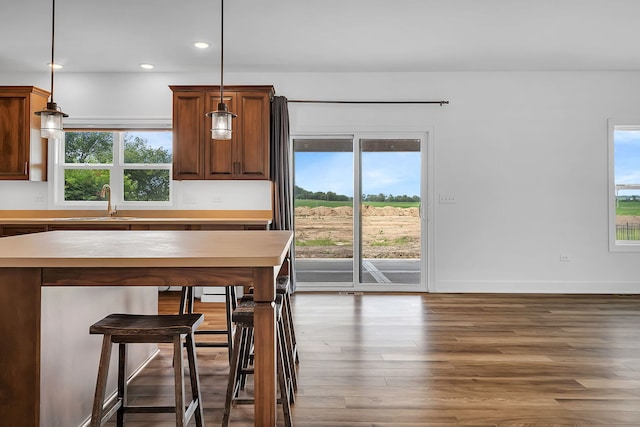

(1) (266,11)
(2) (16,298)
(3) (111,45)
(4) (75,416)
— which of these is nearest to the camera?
(2) (16,298)

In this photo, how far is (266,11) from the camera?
365 cm

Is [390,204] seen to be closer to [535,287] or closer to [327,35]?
[535,287]

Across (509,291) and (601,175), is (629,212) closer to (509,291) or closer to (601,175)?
(601,175)

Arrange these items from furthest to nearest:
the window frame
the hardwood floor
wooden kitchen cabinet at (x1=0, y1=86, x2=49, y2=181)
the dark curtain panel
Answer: the window frame → the dark curtain panel → wooden kitchen cabinet at (x1=0, y1=86, x2=49, y2=181) → the hardwood floor

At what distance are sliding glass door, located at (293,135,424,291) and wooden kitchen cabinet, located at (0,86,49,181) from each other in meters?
2.93

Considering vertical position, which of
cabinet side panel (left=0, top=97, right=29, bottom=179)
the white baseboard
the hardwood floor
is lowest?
the hardwood floor

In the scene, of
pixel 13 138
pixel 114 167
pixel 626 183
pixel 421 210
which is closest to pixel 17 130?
pixel 13 138

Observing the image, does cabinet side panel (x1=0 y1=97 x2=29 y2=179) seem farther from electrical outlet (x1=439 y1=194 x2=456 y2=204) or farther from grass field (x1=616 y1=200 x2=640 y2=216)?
grass field (x1=616 y1=200 x2=640 y2=216)

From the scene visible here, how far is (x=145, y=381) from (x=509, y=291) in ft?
13.7

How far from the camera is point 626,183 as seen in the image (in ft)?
17.6

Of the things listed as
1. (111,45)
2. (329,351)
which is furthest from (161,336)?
(111,45)

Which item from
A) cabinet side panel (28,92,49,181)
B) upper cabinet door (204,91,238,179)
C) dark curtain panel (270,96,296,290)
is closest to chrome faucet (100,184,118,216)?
cabinet side panel (28,92,49,181)

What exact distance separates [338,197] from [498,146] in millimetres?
1977

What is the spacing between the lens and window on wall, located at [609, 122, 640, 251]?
5.30m
